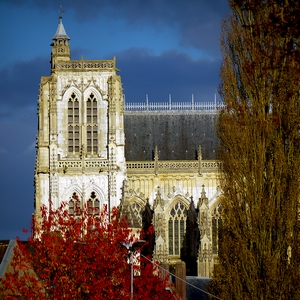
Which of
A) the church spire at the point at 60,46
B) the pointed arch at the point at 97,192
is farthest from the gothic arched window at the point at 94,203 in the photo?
the church spire at the point at 60,46

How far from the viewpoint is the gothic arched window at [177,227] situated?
5534cm

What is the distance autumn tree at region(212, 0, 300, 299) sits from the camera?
28.2 meters

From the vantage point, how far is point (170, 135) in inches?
2306

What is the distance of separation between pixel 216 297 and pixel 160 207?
21.7m

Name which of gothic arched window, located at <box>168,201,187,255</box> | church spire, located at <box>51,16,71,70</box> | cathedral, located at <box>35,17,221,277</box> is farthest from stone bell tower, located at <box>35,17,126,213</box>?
gothic arched window, located at <box>168,201,187,255</box>

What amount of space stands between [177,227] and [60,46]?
46.3 feet

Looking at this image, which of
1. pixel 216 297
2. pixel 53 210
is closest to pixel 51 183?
pixel 53 210

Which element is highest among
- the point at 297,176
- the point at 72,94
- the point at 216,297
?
the point at 72,94

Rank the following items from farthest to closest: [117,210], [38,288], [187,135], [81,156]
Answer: [187,135], [81,156], [117,210], [38,288]

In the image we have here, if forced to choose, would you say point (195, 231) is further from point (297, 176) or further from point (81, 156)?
point (297, 176)

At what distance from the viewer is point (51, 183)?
53.9 metres

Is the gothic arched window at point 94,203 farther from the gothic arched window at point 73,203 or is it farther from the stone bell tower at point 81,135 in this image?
the gothic arched window at point 73,203

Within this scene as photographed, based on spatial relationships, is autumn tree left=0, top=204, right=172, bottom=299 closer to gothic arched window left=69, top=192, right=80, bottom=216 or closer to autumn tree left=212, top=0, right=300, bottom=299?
autumn tree left=212, top=0, right=300, bottom=299

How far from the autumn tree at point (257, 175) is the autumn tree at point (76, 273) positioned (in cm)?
619
